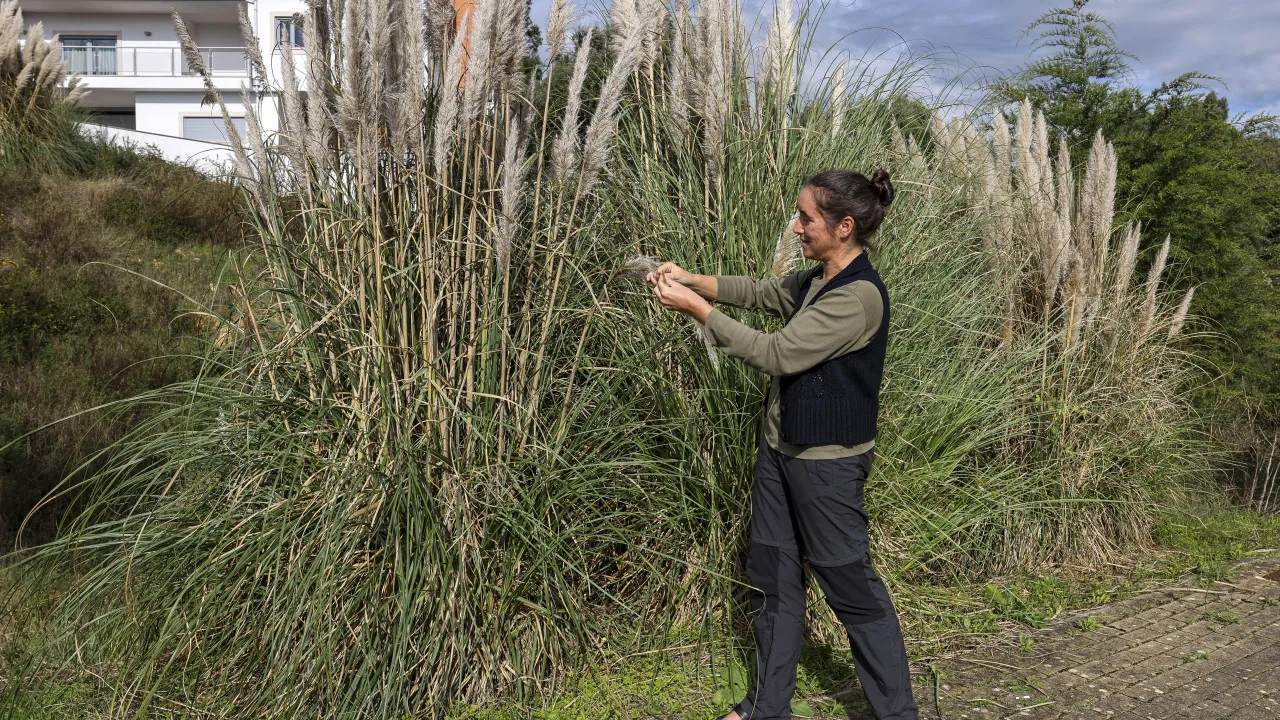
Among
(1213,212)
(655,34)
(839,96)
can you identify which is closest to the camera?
(655,34)

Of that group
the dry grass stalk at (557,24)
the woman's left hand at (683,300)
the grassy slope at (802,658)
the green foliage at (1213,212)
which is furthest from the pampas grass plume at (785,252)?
the green foliage at (1213,212)

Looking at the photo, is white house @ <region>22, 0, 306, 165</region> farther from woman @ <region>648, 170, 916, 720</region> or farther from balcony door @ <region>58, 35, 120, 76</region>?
woman @ <region>648, 170, 916, 720</region>

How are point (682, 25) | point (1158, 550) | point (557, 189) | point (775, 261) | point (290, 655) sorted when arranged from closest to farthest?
point (290, 655), point (775, 261), point (557, 189), point (682, 25), point (1158, 550)

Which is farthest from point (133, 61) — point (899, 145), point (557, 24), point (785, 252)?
point (785, 252)

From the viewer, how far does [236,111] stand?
29172 millimetres

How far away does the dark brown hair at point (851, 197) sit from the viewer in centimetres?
288

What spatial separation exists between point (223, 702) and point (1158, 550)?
198 inches

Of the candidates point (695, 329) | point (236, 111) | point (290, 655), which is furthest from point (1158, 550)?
point (236, 111)

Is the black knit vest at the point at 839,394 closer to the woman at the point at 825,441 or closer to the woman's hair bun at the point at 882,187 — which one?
the woman at the point at 825,441

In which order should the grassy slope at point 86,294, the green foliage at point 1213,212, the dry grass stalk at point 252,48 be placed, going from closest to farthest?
the dry grass stalk at point 252,48
the grassy slope at point 86,294
the green foliage at point 1213,212

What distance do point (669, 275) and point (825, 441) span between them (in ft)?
2.42

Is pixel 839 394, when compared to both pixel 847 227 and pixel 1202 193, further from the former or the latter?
pixel 1202 193

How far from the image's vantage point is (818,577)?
2959mm

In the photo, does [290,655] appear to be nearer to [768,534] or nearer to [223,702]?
[223,702]
